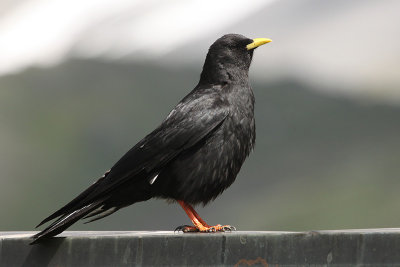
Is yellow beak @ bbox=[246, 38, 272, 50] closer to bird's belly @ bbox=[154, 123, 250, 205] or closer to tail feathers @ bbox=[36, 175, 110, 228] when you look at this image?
bird's belly @ bbox=[154, 123, 250, 205]

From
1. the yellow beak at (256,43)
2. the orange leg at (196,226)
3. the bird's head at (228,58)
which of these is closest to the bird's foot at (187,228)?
the orange leg at (196,226)

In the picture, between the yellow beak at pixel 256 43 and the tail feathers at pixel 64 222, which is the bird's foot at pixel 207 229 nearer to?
the tail feathers at pixel 64 222

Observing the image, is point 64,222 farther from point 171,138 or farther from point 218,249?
point 218,249

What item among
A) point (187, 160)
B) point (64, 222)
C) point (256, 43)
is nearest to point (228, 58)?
point (256, 43)

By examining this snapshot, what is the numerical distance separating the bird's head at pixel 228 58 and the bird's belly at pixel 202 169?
901 mm

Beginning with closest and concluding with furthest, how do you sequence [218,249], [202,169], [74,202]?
[218,249] → [74,202] → [202,169]

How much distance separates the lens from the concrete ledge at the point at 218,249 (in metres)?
5.27

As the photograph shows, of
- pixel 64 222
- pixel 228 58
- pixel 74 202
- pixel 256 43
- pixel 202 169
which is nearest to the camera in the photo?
pixel 64 222

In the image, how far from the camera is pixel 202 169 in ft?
23.5

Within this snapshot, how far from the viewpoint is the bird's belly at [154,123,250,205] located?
716cm

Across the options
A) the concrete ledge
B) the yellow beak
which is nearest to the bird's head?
the yellow beak

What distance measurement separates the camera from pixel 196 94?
7.75 m

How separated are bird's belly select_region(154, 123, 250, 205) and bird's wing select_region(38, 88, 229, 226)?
81 mm

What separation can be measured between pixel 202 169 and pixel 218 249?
170 centimetres
